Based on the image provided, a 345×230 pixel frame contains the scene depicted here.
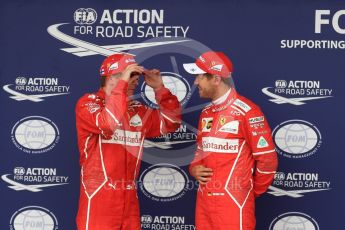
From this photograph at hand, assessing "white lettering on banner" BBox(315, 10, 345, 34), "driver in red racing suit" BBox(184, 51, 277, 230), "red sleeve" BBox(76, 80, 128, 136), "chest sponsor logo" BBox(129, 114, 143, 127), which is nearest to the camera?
"red sleeve" BBox(76, 80, 128, 136)

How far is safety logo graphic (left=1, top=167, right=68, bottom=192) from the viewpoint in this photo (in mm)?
4613

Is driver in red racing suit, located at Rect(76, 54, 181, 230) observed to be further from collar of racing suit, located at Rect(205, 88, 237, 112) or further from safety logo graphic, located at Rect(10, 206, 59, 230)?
safety logo graphic, located at Rect(10, 206, 59, 230)

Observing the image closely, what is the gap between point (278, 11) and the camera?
4426 millimetres

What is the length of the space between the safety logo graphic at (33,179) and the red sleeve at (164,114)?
914 millimetres

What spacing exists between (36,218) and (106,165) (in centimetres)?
110

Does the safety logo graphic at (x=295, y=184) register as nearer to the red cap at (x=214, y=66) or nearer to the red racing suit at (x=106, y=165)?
the red cap at (x=214, y=66)

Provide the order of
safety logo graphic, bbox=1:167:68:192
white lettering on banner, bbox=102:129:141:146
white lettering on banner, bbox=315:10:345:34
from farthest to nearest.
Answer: safety logo graphic, bbox=1:167:68:192 → white lettering on banner, bbox=315:10:345:34 → white lettering on banner, bbox=102:129:141:146

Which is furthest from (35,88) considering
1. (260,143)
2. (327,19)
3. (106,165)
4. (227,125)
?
(327,19)

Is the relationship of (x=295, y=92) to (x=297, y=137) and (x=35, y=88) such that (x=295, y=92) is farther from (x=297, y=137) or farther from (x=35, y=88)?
(x=35, y=88)

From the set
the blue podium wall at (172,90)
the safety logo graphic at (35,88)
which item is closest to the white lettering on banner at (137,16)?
the blue podium wall at (172,90)

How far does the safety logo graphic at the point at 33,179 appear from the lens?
15.1ft

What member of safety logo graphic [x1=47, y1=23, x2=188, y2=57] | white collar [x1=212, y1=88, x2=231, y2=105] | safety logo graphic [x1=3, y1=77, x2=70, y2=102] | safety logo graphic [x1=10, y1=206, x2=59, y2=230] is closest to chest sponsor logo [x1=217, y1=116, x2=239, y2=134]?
white collar [x1=212, y1=88, x2=231, y2=105]

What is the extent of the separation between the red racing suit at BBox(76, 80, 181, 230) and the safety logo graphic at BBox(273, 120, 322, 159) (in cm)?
105

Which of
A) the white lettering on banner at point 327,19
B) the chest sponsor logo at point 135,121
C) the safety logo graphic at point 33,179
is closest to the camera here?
the chest sponsor logo at point 135,121
